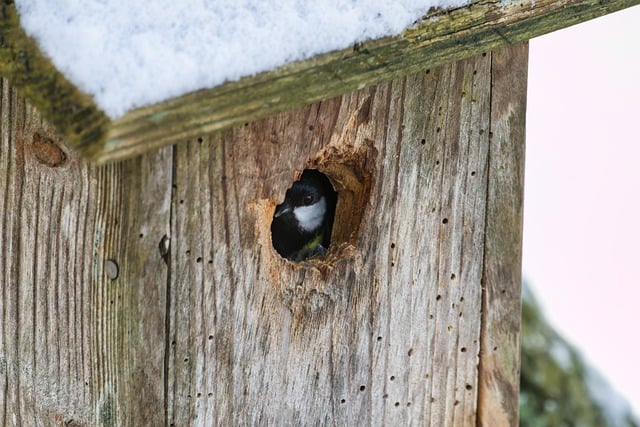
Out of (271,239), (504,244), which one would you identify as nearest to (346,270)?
(271,239)

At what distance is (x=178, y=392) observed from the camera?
1497 millimetres

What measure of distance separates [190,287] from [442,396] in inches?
25.0

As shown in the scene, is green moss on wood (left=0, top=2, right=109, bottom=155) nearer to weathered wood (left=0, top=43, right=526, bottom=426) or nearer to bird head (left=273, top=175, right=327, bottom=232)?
weathered wood (left=0, top=43, right=526, bottom=426)

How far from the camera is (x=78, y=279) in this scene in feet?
4.84

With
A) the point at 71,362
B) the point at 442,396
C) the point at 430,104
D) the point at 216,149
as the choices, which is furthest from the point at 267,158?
the point at 442,396

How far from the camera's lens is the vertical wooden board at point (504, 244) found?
176 cm

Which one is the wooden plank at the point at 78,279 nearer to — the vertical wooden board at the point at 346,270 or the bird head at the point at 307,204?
the vertical wooden board at the point at 346,270

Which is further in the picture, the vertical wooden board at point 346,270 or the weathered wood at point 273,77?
the vertical wooden board at point 346,270

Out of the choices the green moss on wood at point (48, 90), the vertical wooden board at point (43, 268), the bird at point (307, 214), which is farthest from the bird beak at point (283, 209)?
the green moss on wood at point (48, 90)

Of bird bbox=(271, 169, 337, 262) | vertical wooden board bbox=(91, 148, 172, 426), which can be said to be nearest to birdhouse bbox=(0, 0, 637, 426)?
vertical wooden board bbox=(91, 148, 172, 426)

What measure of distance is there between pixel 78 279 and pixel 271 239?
0.32 meters

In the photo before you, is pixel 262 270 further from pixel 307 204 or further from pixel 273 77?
pixel 307 204

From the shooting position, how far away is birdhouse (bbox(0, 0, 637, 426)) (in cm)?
136

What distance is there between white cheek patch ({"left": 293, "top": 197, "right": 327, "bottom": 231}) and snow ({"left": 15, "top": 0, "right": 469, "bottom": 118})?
2.26ft
